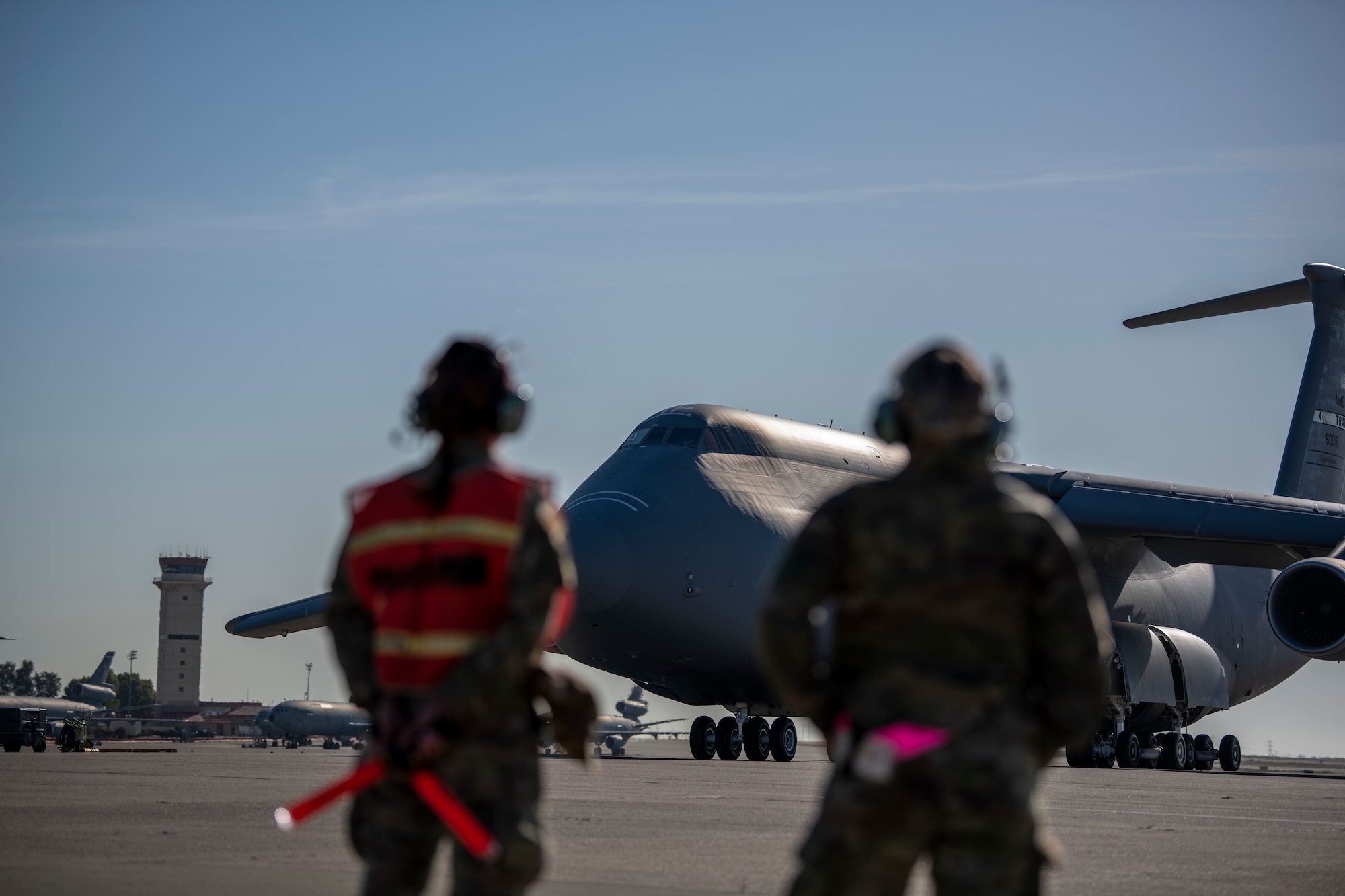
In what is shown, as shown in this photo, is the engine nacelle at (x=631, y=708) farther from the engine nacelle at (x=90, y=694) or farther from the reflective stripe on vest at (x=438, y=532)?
the reflective stripe on vest at (x=438, y=532)

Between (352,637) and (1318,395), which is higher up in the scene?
(1318,395)

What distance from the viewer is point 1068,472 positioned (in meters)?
23.0

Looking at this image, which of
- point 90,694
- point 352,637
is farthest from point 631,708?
point 352,637

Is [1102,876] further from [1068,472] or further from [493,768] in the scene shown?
[1068,472]

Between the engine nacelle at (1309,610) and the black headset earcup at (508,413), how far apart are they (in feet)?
61.4

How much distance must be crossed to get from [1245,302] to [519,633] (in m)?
29.5

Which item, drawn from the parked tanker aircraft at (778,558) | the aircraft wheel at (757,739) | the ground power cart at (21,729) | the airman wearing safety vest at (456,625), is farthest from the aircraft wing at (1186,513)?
the airman wearing safety vest at (456,625)

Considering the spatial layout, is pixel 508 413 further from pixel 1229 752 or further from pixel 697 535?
pixel 1229 752

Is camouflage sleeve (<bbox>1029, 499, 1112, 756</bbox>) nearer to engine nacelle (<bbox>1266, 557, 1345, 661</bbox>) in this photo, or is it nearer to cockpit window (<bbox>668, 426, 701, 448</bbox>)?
cockpit window (<bbox>668, 426, 701, 448</bbox>)

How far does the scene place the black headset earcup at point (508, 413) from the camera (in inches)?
144

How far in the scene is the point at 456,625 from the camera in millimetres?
3453

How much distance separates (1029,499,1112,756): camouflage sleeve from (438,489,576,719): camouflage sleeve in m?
1.03

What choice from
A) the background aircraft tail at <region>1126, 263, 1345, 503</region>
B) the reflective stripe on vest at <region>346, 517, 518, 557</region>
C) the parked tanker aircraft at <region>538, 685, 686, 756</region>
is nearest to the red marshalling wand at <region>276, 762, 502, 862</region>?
the reflective stripe on vest at <region>346, 517, 518, 557</region>

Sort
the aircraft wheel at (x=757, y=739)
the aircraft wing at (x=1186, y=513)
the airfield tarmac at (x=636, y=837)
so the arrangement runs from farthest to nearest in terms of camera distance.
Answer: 1. the aircraft wheel at (x=757, y=739)
2. the aircraft wing at (x=1186, y=513)
3. the airfield tarmac at (x=636, y=837)
